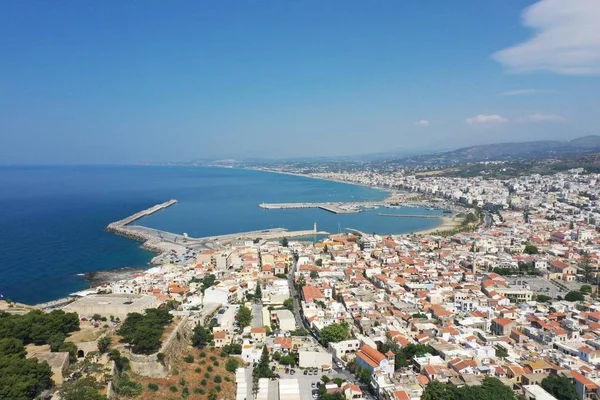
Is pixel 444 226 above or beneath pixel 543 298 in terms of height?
beneath

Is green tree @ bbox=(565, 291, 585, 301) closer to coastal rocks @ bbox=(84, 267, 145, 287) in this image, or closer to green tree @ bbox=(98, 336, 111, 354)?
green tree @ bbox=(98, 336, 111, 354)

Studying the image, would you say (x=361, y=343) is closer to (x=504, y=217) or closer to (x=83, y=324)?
(x=83, y=324)

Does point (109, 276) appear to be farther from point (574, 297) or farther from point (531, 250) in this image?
point (531, 250)

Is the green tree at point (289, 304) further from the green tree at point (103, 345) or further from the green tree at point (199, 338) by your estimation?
the green tree at point (103, 345)

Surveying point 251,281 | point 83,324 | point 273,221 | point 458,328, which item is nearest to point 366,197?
point 273,221

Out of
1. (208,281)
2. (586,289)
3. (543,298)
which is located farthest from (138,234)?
(586,289)

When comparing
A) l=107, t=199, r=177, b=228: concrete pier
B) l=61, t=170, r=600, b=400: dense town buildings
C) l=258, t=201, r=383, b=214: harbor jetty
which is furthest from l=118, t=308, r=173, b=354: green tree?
l=258, t=201, r=383, b=214: harbor jetty
